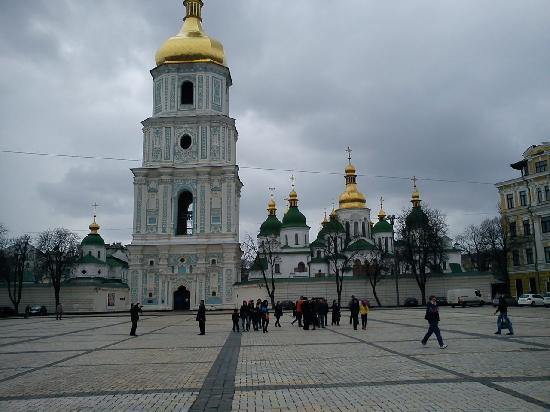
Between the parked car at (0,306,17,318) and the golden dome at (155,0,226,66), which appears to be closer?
the parked car at (0,306,17,318)

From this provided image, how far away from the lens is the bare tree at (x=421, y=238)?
176ft

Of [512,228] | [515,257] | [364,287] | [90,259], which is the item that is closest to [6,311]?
[90,259]

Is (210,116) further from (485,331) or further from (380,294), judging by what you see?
(485,331)

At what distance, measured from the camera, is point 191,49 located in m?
54.0

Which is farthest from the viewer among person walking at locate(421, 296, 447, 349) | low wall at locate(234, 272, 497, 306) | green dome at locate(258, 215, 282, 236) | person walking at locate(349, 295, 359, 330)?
green dome at locate(258, 215, 282, 236)

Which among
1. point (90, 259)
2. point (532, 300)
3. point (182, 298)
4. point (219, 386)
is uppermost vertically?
point (90, 259)

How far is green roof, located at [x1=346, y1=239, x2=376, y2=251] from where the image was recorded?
6669cm

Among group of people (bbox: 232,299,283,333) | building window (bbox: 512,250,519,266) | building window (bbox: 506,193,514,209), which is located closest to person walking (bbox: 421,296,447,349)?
group of people (bbox: 232,299,283,333)

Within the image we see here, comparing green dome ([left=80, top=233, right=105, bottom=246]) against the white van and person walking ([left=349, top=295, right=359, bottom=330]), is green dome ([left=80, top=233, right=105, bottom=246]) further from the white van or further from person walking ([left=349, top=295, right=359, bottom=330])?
person walking ([left=349, top=295, right=359, bottom=330])

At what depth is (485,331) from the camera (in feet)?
63.9

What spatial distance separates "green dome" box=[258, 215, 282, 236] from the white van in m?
32.6

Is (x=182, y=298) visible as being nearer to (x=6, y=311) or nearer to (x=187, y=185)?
(x=187, y=185)

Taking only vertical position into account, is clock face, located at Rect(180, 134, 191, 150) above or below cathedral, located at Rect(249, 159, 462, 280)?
above

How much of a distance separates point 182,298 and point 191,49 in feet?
80.5
